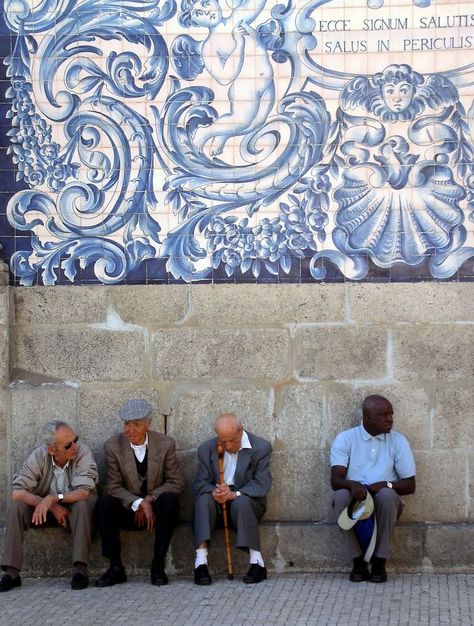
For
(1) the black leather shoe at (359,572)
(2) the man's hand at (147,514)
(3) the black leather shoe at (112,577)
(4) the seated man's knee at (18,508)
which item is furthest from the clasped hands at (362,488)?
(4) the seated man's knee at (18,508)

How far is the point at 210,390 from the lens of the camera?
812cm

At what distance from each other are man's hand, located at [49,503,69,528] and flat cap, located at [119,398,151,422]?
0.67 m

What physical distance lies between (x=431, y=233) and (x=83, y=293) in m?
2.25

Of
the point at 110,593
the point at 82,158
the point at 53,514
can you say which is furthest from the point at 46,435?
the point at 82,158

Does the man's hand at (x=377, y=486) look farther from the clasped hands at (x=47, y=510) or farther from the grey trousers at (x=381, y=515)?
the clasped hands at (x=47, y=510)

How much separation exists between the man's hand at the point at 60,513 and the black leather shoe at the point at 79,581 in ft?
1.10

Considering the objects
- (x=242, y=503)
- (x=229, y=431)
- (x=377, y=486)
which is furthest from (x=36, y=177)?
(x=377, y=486)

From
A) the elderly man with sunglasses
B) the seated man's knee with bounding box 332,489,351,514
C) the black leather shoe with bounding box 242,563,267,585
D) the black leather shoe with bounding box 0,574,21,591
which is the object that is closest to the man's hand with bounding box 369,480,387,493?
the seated man's knee with bounding box 332,489,351,514

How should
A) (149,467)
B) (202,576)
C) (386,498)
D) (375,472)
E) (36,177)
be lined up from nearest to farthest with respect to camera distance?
(386,498) < (202,576) < (375,472) < (149,467) < (36,177)

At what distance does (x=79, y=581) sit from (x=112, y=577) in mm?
208

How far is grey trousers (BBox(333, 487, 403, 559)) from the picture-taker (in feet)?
25.0

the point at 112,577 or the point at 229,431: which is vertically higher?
the point at 229,431

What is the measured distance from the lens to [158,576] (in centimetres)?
777

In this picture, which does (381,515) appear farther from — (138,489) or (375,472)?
(138,489)
